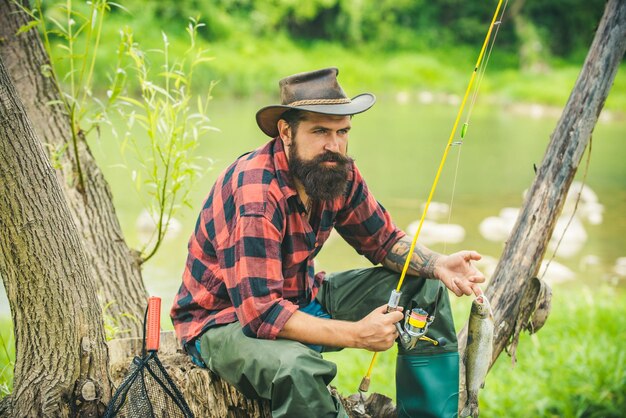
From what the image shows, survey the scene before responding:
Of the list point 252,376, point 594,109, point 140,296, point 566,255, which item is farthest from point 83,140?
point 566,255

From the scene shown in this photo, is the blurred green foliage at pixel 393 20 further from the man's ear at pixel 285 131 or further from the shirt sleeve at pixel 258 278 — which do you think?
the shirt sleeve at pixel 258 278

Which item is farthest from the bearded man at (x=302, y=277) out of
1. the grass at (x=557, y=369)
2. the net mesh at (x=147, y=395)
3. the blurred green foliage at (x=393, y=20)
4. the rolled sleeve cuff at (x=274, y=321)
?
the blurred green foliage at (x=393, y=20)

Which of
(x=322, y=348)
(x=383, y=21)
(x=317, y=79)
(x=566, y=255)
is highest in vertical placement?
(x=383, y=21)

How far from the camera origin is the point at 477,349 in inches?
107

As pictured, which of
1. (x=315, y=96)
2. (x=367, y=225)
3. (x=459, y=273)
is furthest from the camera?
(x=367, y=225)

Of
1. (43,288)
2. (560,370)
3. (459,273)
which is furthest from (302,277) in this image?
(560,370)

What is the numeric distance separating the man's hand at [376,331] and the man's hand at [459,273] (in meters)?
0.44

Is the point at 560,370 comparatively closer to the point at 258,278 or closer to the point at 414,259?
the point at 414,259

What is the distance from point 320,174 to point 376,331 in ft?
1.94

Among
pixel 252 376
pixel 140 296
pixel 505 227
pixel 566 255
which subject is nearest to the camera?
pixel 252 376

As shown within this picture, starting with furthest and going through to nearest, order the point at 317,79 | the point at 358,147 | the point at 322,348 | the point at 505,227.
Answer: the point at 358,147
the point at 505,227
the point at 322,348
the point at 317,79

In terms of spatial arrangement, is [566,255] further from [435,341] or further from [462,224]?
[435,341]

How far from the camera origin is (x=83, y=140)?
11.4 ft

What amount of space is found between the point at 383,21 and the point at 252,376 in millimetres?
27199
